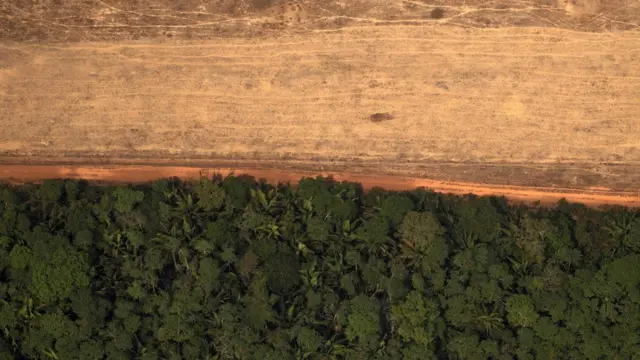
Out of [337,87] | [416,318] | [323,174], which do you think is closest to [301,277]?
[416,318]

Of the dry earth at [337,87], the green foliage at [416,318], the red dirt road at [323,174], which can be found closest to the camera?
the green foliage at [416,318]

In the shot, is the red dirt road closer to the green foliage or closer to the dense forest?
the dense forest

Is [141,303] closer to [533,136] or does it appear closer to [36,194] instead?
[36,194]

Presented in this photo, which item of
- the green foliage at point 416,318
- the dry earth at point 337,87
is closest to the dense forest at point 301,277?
the green foliage at point 416,318

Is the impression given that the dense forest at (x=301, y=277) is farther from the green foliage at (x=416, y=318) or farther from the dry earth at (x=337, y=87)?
the dry earth at (x=337, y=87)

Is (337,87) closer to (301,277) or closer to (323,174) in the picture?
(323,174)

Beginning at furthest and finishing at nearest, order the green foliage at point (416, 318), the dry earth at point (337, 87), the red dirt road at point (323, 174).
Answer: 1. the dry earth at point (337, 87)
2. the red dirt road at point (323, 174)
3. the green foliage at point (416, 318)
